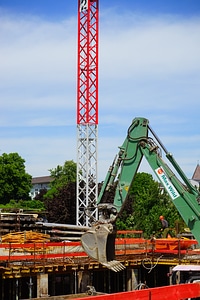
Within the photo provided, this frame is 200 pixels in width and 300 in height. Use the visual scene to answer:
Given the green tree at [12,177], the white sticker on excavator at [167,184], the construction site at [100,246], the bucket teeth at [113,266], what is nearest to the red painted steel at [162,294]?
the construction site at [100,246]

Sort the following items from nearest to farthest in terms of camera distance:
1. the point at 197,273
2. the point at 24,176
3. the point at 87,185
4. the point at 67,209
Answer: the point at 197,273 → the point at 87,185 → the point at 67,209 → the point at 24,176

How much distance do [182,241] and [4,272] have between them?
8223mm

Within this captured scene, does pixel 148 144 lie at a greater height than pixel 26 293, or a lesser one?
greater

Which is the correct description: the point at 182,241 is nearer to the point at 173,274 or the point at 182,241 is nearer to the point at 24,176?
the point at 173,274

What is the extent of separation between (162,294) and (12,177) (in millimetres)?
66730

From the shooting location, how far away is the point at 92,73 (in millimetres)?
38875

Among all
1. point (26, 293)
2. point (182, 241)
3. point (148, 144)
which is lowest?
point (26, 293)

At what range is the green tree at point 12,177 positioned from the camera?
72.9m

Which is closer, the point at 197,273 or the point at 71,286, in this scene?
the point at 197,273

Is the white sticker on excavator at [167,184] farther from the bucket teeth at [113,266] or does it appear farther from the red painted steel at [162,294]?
the red painted steel at [162,294]

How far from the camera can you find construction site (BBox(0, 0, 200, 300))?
14266 mm

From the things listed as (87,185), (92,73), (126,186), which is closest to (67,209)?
(87,185)

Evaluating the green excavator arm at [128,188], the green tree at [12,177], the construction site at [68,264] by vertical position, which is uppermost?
the green tree at [12,177]

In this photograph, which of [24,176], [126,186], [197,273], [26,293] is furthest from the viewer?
[24,176]
